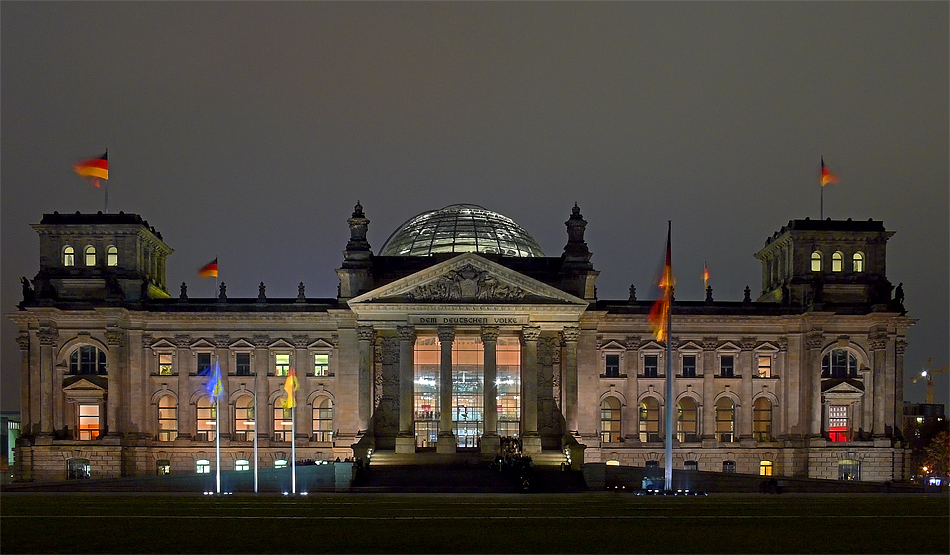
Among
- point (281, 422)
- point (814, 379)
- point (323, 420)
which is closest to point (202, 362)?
point (281, 422)

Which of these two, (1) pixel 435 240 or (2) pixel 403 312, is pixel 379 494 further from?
(1) pixel 435 240

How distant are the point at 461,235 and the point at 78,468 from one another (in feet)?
127

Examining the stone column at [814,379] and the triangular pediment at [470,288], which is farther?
the stone column at [814,379]

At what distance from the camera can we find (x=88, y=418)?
8981 cm

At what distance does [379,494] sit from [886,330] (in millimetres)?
50421

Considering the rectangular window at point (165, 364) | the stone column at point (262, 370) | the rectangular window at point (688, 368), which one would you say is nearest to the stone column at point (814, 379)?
the rectangular window at point (688, 368)

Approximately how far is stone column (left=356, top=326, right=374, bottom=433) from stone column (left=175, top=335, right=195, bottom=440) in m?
16.6

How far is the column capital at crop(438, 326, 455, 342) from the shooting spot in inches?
3233

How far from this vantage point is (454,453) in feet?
262

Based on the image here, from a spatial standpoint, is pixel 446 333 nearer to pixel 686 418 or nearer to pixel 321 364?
pixel 321 364

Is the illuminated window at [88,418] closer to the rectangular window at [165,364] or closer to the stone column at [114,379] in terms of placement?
the stone column at [114,379]

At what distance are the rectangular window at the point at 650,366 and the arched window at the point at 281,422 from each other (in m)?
31.2

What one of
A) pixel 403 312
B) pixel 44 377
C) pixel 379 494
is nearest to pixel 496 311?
pixel 403 312

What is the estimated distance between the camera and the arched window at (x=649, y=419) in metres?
91.7
